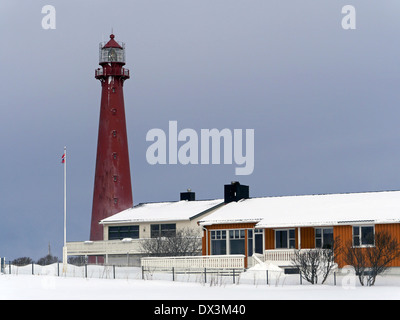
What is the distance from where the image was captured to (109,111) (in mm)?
75562

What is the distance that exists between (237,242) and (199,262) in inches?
176

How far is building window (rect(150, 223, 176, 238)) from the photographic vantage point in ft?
218

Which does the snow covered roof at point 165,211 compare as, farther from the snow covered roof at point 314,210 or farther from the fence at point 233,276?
the fence at point 233,276

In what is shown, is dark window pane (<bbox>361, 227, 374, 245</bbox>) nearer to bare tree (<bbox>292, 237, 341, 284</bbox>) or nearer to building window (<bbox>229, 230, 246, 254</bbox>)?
bare tree (<bbox>292, 237, 341, 284</bbox>)

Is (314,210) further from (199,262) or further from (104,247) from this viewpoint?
(104,247)

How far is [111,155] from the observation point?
75.0m

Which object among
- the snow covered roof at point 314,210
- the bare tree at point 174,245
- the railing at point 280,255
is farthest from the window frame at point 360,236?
the bare tree at point 174,245

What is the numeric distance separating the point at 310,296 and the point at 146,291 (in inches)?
281

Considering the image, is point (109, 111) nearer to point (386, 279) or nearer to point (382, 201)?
point (382, 201)

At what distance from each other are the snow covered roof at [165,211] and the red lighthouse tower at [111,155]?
2055 millimetres

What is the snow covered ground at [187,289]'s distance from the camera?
3509 centimetres
